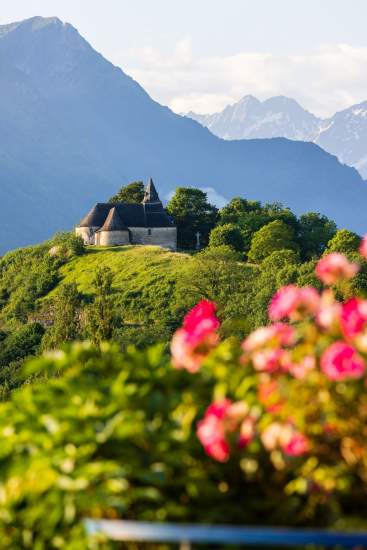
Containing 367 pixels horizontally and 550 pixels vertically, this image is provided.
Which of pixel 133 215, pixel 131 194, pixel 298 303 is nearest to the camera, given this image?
pixel 298 303

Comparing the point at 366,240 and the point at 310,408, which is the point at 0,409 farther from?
the point at 366,240

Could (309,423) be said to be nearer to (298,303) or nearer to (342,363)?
(342,363)

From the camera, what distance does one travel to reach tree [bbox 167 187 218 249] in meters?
121

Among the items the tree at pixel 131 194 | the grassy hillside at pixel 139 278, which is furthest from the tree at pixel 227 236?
the tree at pixel 131 194

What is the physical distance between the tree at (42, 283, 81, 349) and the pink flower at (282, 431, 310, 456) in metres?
79.0

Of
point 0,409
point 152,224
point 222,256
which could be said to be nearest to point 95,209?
point 152,224

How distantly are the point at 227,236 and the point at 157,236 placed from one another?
29.4ft

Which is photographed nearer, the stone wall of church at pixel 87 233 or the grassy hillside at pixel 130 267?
the grassy hillside at pixel 130 267

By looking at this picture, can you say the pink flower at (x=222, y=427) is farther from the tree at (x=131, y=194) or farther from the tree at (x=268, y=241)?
the tree at (x=131, y=194)

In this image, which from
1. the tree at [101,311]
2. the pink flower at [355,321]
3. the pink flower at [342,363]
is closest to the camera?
the pink flower at [342,363]

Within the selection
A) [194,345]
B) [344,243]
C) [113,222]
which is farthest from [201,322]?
[113,222]

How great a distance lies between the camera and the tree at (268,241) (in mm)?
110312

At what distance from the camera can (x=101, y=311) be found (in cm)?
8912

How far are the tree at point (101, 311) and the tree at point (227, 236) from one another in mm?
11307
